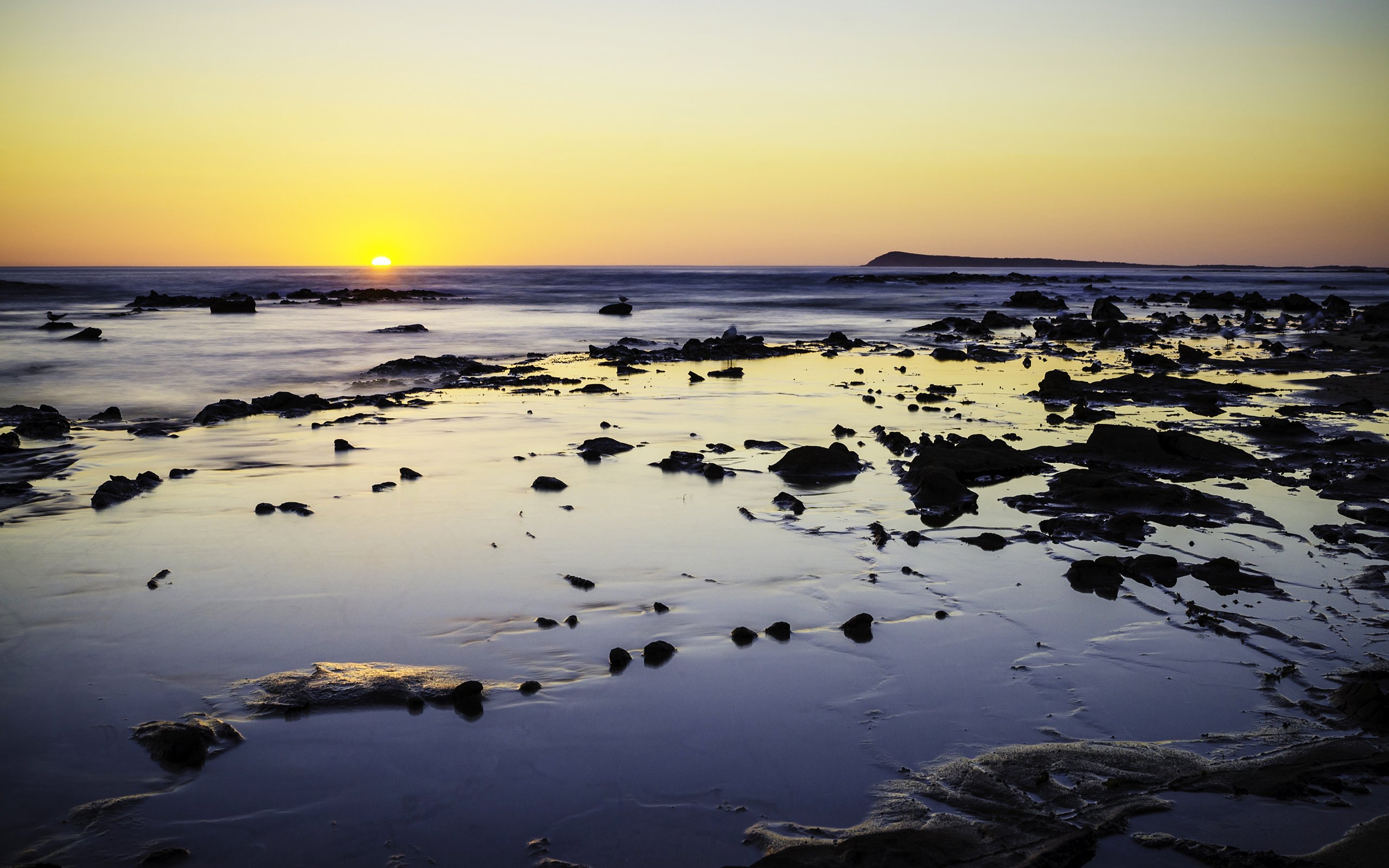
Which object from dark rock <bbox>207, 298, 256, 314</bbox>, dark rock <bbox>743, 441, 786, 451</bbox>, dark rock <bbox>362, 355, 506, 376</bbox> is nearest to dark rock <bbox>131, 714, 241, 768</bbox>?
dark rock <bbox>743, 441, 786, 451</bbox>

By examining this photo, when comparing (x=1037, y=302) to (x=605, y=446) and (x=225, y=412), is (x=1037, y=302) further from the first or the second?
(x=225, y=412)

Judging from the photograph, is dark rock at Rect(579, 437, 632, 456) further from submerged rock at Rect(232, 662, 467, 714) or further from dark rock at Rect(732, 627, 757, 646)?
submerged rock at Rect(232, 662, 467, 714)

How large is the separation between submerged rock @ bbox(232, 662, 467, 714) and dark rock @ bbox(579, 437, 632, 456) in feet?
18.8

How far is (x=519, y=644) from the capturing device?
5.31 metres

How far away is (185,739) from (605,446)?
22.7 ft

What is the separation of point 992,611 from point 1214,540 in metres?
2.62

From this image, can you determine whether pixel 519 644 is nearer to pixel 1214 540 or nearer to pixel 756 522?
pixel 756 522

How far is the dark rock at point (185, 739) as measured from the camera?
4.05 m

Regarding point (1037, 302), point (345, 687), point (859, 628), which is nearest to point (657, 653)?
point (859, 628)

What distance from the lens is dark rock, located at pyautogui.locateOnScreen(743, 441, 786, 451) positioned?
426 inches

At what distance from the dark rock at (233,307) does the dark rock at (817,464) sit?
44197mm

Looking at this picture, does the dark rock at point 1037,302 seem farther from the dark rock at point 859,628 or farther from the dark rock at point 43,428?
the dark rock at point 859,628

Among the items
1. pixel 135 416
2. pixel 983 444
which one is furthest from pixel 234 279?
pixel 983 444

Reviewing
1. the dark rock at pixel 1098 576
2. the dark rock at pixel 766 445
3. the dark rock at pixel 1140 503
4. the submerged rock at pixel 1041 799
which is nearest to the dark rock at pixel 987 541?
the dark rock at pixel 1098 576
